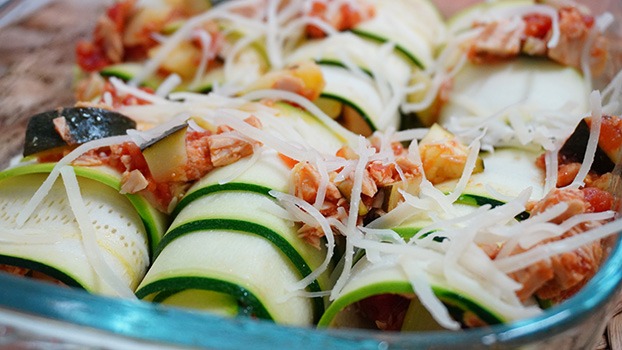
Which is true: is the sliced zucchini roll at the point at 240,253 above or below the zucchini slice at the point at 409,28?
below

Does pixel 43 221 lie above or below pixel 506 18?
below

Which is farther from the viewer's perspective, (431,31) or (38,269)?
(431,31)

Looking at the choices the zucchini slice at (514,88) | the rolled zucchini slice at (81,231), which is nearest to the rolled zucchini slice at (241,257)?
the rolled zucchini slice at (81,231)

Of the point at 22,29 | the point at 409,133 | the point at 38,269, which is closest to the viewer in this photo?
the point at 38,269

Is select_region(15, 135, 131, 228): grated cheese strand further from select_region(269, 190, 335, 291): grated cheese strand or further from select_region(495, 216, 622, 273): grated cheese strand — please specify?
select_region(495, 216, 622, 273): grated cheese strand

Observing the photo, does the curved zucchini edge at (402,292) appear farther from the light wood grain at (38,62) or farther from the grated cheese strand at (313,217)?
the light wood grain at (38,62)

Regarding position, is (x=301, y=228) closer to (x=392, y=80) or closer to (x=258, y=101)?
(x=258, y=101)

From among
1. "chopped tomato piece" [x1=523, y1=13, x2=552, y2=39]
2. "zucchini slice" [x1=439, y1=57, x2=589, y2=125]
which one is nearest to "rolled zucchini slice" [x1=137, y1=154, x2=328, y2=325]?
"zucchini slice" [x1=439, y1=57, x2=589, y2=125]

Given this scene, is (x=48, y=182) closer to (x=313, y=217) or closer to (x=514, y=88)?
(x=313, y=217)

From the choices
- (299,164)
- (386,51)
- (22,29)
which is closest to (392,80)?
(386,51)
